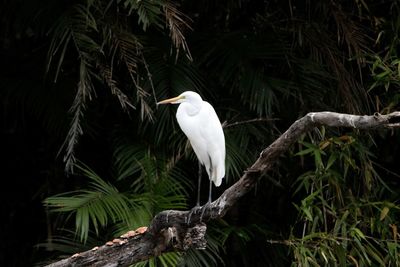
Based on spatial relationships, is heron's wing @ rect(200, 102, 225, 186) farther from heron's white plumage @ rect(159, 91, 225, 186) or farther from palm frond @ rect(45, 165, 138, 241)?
palm frond @ rect(45, 165, 138, 241)

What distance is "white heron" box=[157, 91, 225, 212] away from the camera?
8.21ft

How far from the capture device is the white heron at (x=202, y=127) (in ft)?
8.21

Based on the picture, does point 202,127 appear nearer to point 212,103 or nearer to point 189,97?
point 189,97

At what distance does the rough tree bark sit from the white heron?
11.3 inches

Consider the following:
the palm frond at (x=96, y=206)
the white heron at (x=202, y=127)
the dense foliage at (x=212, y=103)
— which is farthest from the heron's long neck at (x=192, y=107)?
the palm frond at (x=96, y=206)

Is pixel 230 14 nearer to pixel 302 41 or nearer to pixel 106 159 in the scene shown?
pixel 302 41

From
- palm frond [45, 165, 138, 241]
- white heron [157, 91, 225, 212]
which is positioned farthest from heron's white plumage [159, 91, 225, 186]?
palm frond [45, 165, 138, 241]

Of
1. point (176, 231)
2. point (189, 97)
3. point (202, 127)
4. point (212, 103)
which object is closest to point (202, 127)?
point (202, 127)

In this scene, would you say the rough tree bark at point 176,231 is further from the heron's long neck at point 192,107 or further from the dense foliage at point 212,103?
the heron's long neck at point 192,107

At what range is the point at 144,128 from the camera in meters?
3.05

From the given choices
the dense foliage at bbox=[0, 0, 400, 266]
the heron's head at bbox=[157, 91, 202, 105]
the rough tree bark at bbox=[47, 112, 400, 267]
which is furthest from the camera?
the dense foliage at bbox=[0, 0, 400, 266]

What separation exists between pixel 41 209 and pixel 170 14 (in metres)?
1.37

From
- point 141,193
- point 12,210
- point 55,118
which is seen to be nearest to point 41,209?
point 12,210

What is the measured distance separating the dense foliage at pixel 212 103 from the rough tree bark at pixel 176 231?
0.89 ft
